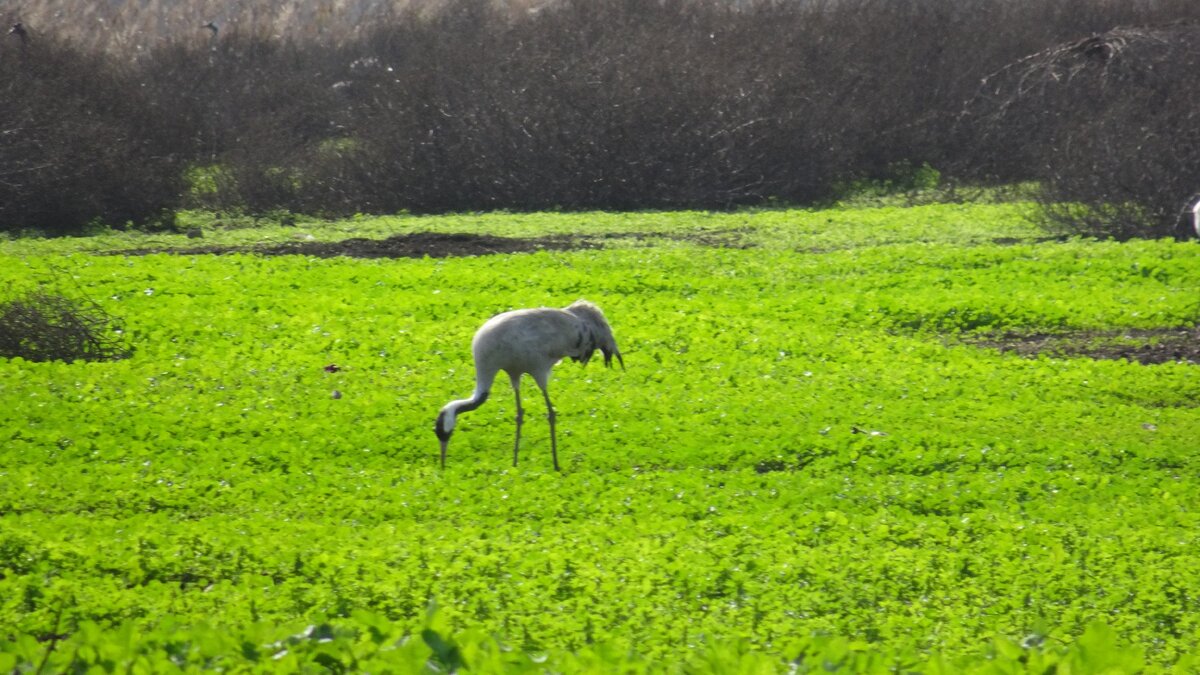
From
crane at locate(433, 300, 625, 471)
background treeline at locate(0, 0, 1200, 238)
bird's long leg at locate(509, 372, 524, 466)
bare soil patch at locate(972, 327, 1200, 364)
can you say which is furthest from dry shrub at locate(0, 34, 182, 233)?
bare soil patch at locate(972, 327, 1200, 364)

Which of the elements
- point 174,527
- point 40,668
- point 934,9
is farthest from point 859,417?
point 934,9

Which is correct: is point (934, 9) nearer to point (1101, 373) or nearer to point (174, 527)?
point (1101, 373)

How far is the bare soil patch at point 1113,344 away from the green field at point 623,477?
0.89ft

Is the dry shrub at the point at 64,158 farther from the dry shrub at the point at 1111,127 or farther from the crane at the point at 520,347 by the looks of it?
the crane at the point at 520,347

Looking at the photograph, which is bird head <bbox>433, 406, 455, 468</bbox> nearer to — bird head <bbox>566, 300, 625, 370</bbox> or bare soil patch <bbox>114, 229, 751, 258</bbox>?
bird head <bbox>566, 300, 625, 370</bbox>

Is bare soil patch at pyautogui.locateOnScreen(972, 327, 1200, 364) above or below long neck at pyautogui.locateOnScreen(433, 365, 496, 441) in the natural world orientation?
below

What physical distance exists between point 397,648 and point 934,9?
35.9 metres

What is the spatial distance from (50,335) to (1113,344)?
11.0 meters

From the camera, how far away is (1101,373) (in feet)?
45.7

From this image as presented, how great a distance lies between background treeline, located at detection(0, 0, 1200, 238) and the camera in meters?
25.9

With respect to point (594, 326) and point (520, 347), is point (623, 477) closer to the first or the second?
point (520, 347)

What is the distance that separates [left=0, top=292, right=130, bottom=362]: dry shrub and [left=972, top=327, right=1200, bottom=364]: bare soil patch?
30.3ft

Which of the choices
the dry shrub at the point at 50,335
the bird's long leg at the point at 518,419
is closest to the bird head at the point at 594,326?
the bird's long leg at the point at 518,419

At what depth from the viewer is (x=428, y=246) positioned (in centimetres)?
2220
